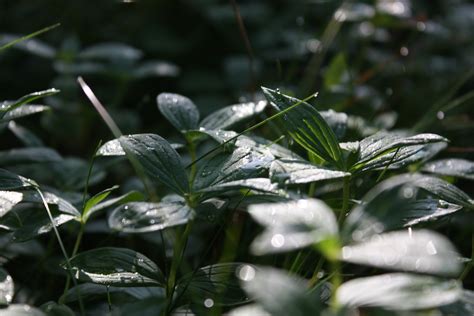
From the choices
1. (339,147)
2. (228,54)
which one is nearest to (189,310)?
(339,147)

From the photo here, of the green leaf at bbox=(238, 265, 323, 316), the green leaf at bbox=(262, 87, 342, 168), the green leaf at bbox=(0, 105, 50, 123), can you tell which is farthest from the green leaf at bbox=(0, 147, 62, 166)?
the green leaf at bbox=(238, 265, 323, 316)

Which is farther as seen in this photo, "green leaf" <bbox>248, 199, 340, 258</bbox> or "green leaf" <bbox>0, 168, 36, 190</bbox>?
"green leaf" <bbox>0, 168, 36, 190</bbox>

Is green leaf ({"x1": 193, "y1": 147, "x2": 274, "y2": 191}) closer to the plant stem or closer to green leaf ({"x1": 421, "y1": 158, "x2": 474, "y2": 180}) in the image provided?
the plant stem

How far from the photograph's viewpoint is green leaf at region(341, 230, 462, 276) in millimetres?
494

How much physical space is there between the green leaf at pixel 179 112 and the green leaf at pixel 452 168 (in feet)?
1.17

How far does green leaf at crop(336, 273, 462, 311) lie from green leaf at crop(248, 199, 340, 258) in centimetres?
3

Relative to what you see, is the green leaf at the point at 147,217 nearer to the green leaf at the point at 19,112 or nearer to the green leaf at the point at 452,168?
the green leaf at the point at 19,112

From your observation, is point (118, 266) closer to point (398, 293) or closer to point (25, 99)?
point (25, 99)

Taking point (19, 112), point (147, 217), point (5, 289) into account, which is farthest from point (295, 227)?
point (19, 112)

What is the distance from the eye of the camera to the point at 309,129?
29.5 inches

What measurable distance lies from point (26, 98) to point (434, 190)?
1.74 ft

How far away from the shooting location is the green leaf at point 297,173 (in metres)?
0.63

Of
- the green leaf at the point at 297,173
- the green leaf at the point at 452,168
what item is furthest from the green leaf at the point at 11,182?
the green leaf at the point at 452,168

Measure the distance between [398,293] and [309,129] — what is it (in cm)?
31
